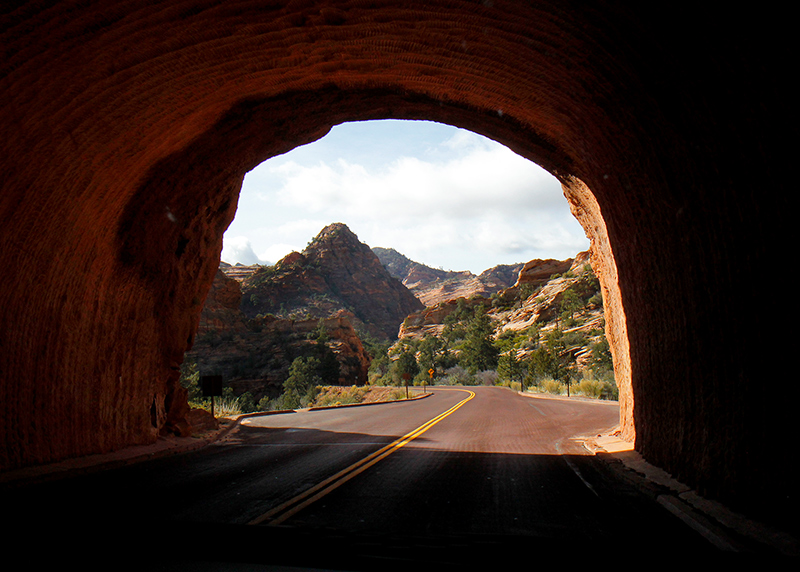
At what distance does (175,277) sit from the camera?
1272 centimetres

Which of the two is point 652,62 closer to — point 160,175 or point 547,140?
point 547,140

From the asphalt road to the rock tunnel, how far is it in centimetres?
125

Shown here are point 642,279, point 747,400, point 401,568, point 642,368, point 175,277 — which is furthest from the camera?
point 175,277

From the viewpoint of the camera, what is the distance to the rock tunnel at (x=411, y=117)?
15.8ft

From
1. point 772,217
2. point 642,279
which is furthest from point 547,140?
point 772,217

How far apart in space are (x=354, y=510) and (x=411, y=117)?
8623 mm

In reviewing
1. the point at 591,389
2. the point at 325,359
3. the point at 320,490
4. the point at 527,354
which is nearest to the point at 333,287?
the point at 325,359

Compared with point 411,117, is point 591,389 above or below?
below

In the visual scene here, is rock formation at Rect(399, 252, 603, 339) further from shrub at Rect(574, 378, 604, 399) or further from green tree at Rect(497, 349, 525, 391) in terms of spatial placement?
shrub at Rect(574, 378, 604, 399)

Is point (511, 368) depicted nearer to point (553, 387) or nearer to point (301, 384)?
point (553, 387)

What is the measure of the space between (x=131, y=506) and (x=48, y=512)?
0.82 meters

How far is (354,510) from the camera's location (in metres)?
5.58

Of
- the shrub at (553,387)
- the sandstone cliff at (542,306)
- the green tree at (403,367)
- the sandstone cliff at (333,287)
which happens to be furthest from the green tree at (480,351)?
the shrub at (553,387)

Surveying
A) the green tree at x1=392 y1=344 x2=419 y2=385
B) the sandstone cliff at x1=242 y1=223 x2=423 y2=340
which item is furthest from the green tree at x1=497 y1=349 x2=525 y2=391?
the sandstone cliff at x1=242 y1=223 x2=423 y2=340
